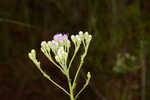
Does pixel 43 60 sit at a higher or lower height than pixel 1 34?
lower

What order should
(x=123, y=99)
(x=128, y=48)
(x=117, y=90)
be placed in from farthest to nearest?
(x=128, y=48)
(x=117, y=90)
(x=123, y=99)

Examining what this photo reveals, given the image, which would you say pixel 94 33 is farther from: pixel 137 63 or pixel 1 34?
pixel 1 34

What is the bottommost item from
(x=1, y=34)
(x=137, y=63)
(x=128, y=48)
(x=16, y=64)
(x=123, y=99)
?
(x=123, y=99)

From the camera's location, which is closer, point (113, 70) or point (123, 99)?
point (123, 99)

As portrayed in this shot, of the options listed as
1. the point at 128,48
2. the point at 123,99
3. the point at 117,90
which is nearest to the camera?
the point at 123,99

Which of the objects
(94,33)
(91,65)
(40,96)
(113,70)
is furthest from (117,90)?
(40,96)

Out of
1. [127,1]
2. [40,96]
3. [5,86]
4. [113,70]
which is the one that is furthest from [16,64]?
[127,1]

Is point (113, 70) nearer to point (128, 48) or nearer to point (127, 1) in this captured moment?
point (128, 48)
